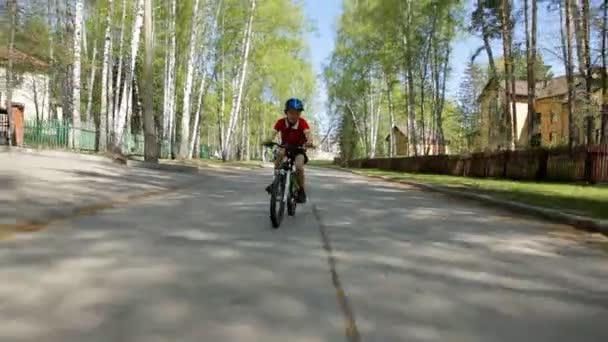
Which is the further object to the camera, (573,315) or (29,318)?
(573,315)

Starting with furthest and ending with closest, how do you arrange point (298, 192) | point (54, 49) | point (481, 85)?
point (481, 85), point (54, 49), point (298, 192)

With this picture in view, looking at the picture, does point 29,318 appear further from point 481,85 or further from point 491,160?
point 481,85

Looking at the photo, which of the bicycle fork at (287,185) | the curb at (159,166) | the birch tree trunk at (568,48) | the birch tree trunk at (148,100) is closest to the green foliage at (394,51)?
the birch tree trunk at (568,48)

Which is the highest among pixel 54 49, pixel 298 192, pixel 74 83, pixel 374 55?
pixel 374 55

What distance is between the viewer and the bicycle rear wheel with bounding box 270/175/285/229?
7379 mm

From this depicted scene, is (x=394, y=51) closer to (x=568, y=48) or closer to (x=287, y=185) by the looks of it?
(x=568, y=48)

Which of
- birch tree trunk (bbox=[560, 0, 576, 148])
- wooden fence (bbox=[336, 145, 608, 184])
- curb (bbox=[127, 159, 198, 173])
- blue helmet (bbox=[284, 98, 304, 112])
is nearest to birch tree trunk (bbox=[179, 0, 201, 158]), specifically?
curb (bbox=[127, 159, 198, 173])

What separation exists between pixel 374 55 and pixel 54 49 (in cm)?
2584

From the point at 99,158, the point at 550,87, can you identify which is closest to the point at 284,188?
the point at 99,158

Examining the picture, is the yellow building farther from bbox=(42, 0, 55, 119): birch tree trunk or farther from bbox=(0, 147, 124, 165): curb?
bbox=(42, 0, 55, 119): birch tree trunk

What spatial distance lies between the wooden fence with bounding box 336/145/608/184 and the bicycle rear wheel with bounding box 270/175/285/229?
567 inches

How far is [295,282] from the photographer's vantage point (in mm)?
4570

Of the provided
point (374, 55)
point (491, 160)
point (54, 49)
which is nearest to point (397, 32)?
point (374, 55)

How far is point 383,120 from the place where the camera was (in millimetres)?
81688
